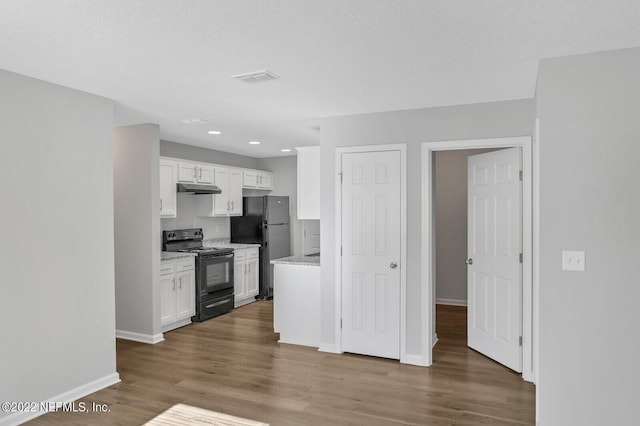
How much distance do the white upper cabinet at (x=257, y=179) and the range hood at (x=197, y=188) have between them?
3.01 ft

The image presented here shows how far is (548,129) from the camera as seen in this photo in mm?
2852

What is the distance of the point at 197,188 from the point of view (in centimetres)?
609

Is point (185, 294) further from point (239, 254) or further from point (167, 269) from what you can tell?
point (239, 254)

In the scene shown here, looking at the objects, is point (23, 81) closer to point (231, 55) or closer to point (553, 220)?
point (231, 55)

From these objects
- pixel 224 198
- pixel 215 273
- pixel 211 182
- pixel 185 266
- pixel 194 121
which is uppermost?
pixel 194 121

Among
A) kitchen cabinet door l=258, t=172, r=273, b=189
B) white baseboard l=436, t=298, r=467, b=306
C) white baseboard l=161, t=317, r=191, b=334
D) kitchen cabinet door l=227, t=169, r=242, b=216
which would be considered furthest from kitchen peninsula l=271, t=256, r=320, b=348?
kitchen cabinet door l=258, t=172, r=273, b=189

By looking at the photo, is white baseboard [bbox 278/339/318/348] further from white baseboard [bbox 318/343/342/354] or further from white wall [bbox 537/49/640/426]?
white wall [bbox 537/49/640/426]

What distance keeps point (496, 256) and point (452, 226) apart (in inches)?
104

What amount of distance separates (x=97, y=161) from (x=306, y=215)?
7.26 feet

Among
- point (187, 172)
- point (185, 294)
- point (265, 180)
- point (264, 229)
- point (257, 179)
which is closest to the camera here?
point (185, 294)

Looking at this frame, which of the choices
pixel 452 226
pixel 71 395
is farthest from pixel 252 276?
pixel 71 395

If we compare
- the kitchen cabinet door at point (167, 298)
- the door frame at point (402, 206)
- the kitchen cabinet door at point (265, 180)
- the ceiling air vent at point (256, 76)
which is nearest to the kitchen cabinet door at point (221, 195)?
the kitchen cabinet door at point (265, 180)

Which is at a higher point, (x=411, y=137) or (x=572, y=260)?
(x=411, y=137)

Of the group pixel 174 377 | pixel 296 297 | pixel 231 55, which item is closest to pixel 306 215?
pixel 296 297
